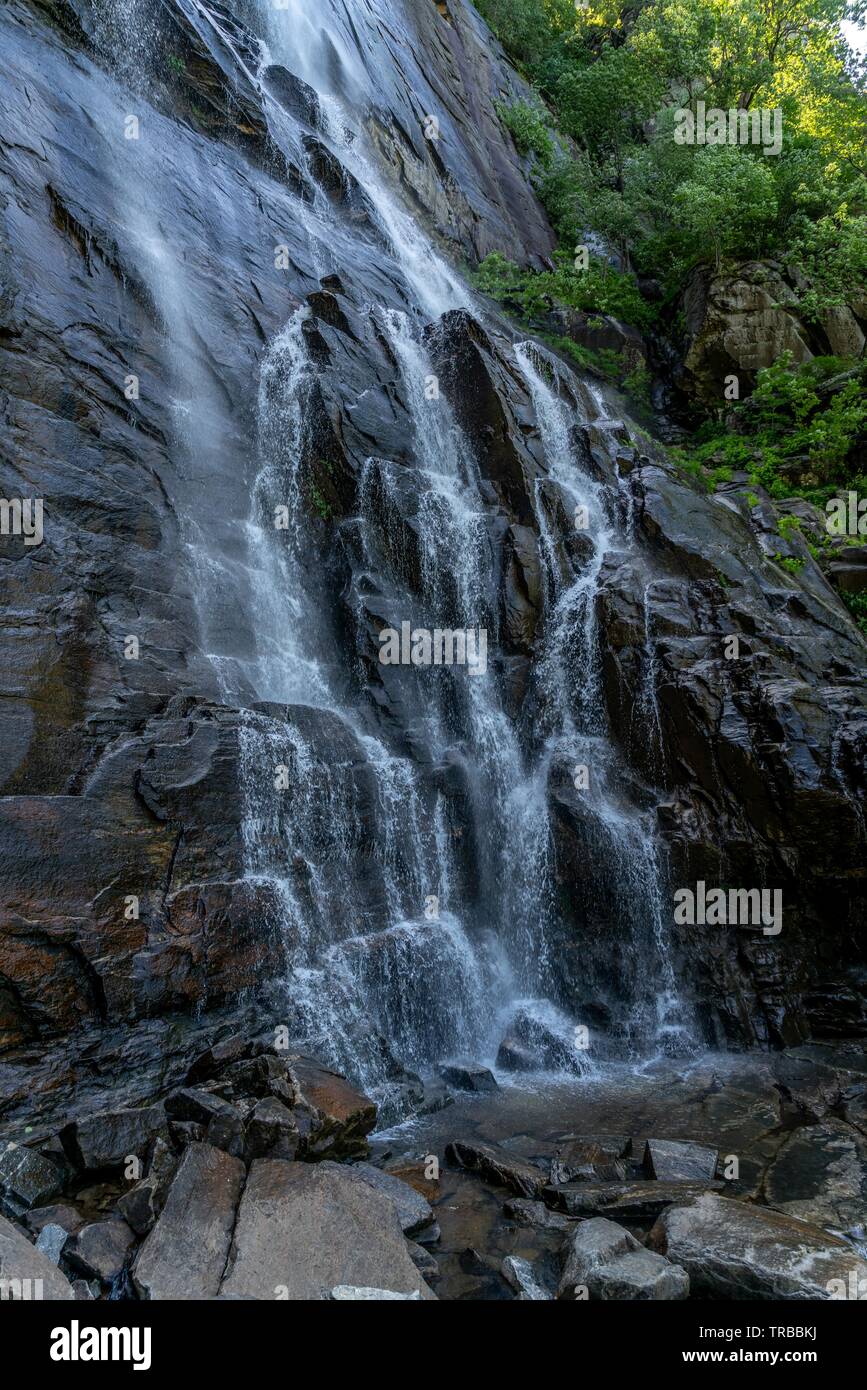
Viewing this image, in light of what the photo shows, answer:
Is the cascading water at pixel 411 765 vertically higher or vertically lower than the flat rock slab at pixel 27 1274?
higher

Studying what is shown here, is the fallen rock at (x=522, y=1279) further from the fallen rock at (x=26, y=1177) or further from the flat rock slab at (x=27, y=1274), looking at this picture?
the fallen rock at (x=26, y=1177)

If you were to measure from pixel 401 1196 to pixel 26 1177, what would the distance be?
9.82ft

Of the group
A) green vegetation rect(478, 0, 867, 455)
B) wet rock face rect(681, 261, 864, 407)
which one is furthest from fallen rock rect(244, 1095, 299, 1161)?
wet rock face rect(681, 261, 864, 407)

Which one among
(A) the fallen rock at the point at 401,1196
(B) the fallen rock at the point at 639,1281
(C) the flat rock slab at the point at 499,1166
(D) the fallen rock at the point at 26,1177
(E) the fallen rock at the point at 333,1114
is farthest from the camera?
(C) the flat rock slab at the point at 499,1166

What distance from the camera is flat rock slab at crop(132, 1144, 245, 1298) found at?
5434mm

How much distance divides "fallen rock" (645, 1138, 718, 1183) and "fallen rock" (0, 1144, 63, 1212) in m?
5.15

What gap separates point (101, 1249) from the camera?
18.9 feet

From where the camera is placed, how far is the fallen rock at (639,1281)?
17.7 feet

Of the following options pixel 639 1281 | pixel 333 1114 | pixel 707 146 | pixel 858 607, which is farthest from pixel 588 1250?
pixel 707 146

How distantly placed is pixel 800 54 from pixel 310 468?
91.0ft

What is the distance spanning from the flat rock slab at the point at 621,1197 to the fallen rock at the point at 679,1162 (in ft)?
0.59

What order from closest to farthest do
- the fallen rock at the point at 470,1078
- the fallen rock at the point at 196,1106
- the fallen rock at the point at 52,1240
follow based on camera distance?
the fallen rock at the point at 52,1240 < the fallen rock at the point at 196,1106 < the fallen rock at the point at 470,1078

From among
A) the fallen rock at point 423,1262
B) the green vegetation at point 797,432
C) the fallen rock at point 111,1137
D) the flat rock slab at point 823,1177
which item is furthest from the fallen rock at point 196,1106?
the green vegetation at point 797,432
